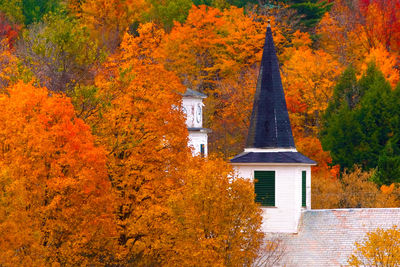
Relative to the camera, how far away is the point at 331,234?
144 ft

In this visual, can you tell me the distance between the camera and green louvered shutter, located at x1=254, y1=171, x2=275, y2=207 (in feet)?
A: 146

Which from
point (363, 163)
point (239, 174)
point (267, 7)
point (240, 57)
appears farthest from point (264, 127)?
point (267, 7)

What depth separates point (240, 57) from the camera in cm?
8888

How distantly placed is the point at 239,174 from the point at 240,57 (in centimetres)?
4512

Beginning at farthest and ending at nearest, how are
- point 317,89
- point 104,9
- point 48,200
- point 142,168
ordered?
point 104,9
point 317,89
point 142,168
point 48,200

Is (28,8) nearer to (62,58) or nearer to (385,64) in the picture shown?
(385,64)

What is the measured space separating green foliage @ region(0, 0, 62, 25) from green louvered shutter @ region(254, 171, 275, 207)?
53.7 metres

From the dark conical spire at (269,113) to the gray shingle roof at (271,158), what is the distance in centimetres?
49

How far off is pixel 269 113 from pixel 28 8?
59.2 meters

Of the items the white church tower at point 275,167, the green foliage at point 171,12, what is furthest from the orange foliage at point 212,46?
the white church tower at point 275,167

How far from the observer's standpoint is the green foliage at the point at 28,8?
95331 millimetres

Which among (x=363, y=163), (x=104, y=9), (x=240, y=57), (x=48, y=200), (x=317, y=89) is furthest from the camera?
(x=104, y=9)

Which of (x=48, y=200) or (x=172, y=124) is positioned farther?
(x=172, y=124)

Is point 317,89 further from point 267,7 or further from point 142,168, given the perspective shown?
point 142,168
